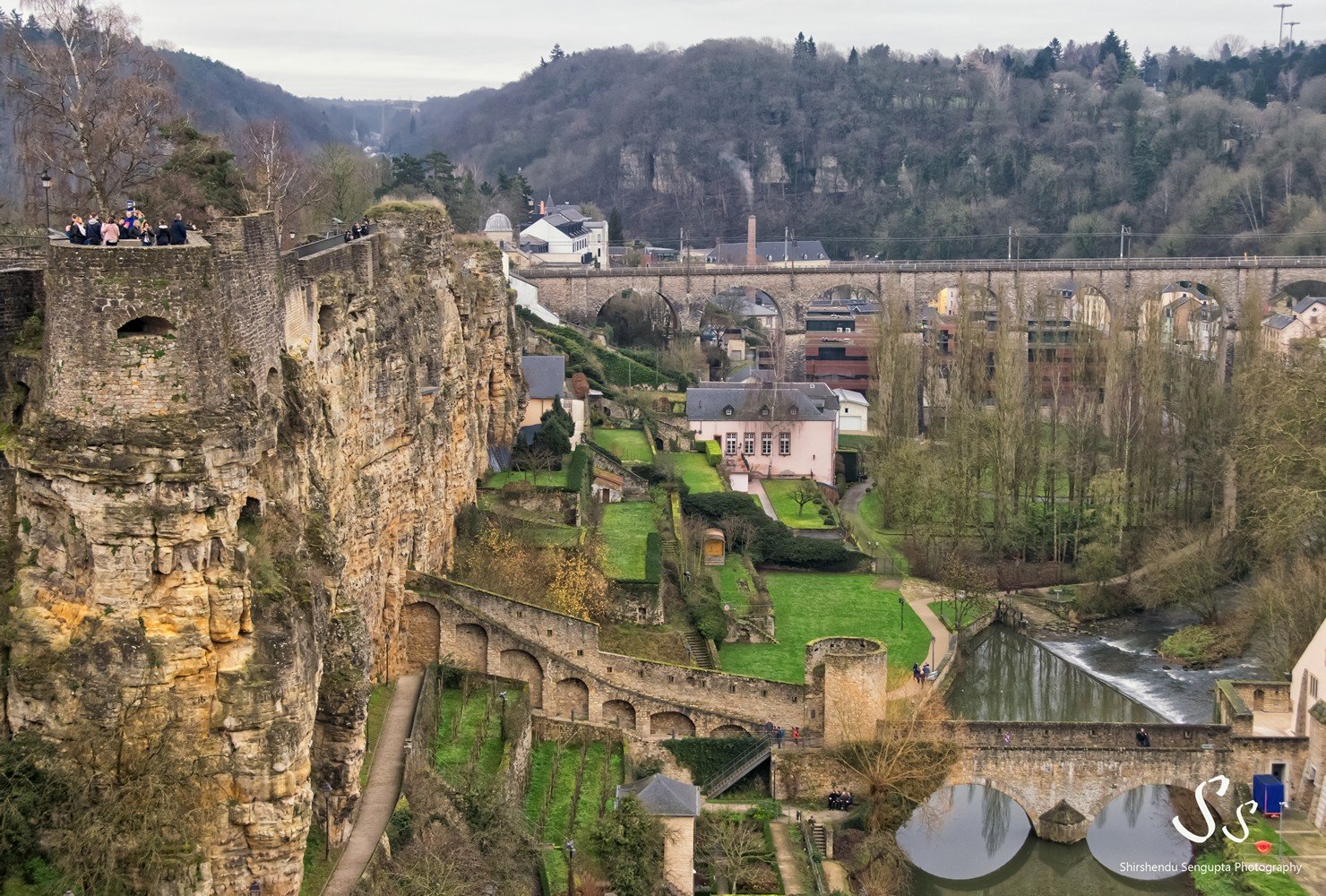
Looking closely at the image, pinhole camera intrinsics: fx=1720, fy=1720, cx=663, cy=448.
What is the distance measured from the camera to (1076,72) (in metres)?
140

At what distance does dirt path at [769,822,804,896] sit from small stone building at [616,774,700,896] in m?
1.92

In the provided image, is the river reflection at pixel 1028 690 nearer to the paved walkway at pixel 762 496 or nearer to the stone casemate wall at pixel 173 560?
the paved walkway at pixel 762 496

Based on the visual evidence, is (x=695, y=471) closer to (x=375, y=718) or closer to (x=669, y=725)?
(x=669, y=725)

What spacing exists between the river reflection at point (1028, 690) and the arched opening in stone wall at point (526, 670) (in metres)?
10.9

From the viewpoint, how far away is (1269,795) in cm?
3438

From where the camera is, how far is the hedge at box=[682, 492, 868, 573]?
51.2 meters

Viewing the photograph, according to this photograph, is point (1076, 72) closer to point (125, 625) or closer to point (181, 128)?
point (181, 128)

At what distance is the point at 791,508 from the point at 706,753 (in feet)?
69.9

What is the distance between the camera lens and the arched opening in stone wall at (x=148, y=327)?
18891 mm

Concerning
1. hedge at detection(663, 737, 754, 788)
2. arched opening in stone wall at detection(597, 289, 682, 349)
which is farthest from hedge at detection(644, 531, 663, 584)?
arched opening in stone wall at detection(597, 289, 682, 349)

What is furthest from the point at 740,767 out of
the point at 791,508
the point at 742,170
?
the point at 742,170

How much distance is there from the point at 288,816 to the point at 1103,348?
41961 mm

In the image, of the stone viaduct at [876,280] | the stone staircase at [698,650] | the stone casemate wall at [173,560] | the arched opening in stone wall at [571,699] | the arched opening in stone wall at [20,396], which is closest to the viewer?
the stone casemate wall at [173,560]

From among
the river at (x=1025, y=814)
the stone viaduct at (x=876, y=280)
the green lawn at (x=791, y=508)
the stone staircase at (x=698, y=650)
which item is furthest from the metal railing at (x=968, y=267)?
the stone staircase at (x=698, y=650)
